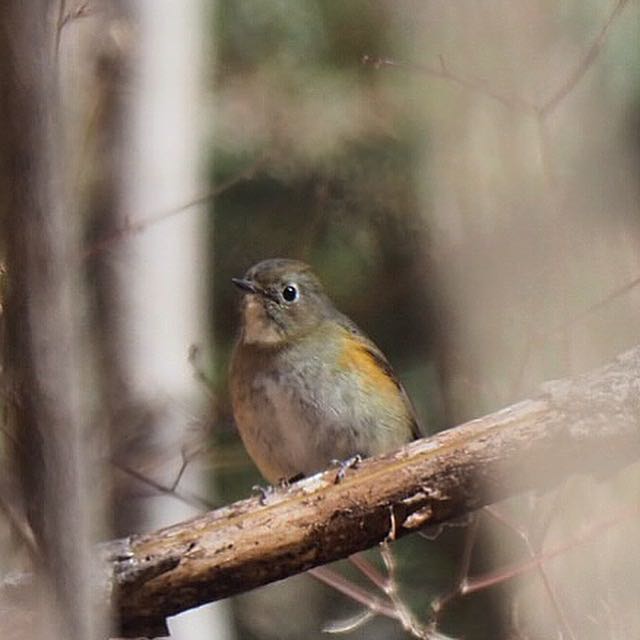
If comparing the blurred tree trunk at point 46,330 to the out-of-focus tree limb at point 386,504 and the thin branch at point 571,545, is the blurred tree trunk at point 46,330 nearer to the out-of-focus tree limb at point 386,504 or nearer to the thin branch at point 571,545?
the out-of-focus tree limb at point 386,504

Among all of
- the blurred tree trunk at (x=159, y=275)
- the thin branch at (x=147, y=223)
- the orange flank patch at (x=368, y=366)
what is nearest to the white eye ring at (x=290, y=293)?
the orange flank patch at (x=368, y=366)

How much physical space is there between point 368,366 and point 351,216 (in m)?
1.55

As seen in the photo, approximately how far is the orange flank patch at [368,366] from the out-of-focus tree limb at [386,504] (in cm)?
113

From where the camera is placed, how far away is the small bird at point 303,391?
3.94 m

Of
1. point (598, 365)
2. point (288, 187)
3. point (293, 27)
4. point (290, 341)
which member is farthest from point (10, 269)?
point (293, 27)

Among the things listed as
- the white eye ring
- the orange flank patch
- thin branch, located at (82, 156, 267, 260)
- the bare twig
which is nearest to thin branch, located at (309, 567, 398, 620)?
the orange flank patch

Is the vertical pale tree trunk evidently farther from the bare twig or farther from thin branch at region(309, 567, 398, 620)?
the bare twig

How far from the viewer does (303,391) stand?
3.98 metres

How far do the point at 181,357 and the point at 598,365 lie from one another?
2512 mm

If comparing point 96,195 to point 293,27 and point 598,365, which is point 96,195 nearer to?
point 293,27

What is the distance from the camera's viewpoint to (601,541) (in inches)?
125

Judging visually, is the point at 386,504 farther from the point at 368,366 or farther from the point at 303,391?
the point at 368,366

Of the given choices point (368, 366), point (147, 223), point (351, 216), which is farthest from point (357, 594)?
point (351, 216)

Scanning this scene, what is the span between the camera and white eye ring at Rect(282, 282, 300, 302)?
4281 mm
